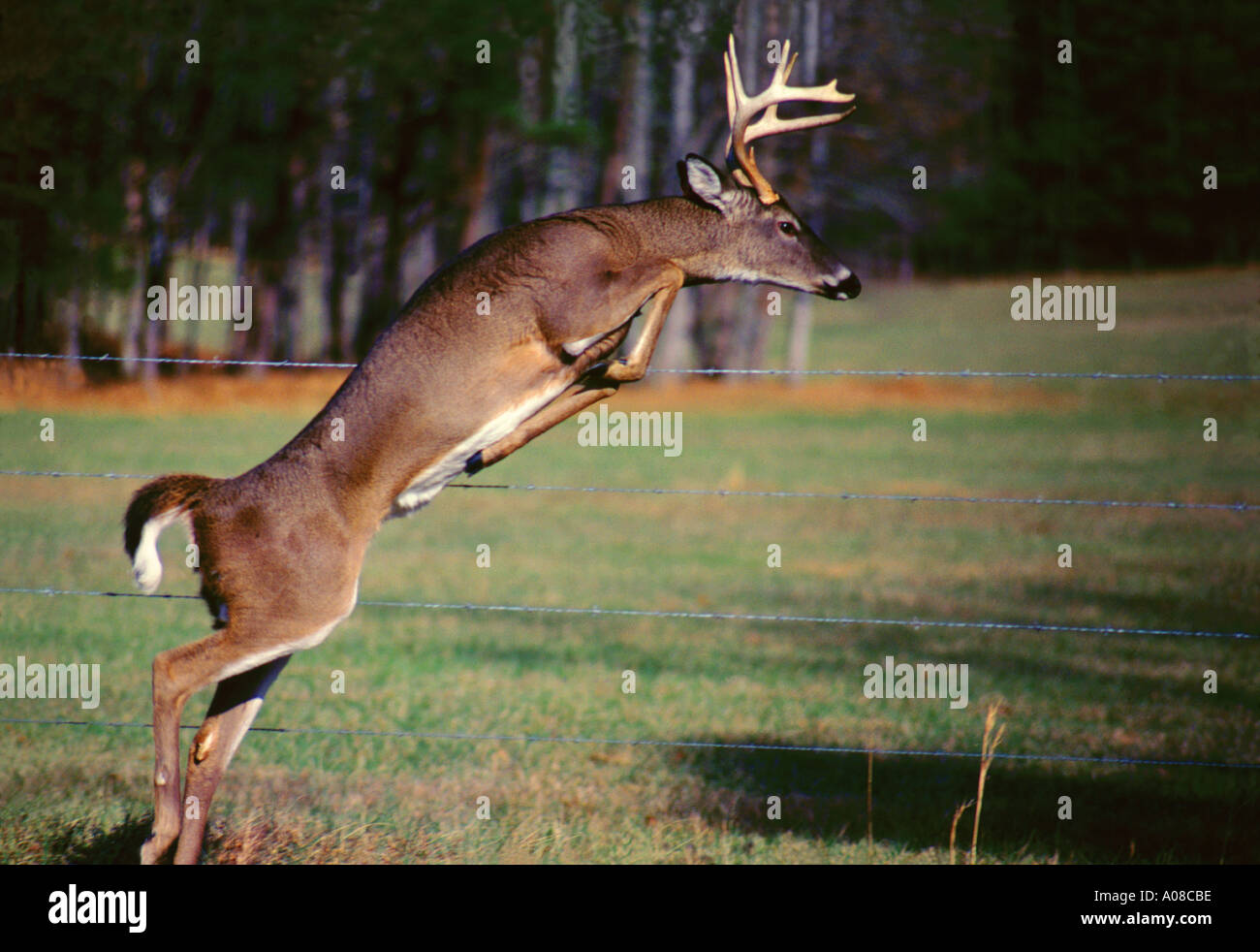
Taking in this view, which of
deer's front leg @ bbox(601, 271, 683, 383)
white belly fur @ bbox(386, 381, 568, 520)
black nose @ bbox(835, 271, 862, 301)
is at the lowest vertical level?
white belly fur @ bbox(386, 381, 568, 520)

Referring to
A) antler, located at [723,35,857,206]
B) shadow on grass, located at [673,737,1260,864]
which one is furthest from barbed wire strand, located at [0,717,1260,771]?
antler, located at [723,35,857,206]

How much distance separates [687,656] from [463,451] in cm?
603

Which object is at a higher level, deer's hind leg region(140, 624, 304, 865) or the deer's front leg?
the deer's front leg

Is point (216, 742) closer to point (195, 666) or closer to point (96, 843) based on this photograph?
point (195, 666)

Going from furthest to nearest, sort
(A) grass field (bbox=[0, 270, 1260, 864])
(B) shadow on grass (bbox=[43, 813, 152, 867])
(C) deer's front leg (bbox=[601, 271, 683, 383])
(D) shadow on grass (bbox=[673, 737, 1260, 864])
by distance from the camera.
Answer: (A) grass field (bbox=[0, 270, 1260, 864]) < (D) shadow on grass (bbox=[673, 737, 1260, 864]) < (B) shadow on grass (bbox=[43, 813, 152, 867]) < (C) deer's front leg (bbox=[601, 271, 683, 383])

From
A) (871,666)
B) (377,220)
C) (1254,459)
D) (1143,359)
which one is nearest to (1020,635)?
(871,666)

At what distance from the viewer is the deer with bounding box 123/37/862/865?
193 inches

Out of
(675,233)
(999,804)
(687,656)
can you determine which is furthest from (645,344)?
(687,656)

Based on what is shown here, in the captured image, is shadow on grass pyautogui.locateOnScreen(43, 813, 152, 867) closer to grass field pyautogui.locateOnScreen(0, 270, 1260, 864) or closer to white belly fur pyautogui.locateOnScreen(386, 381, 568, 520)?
grass field pyautogui.locateOnScreen(0, 270, 1260, 864)

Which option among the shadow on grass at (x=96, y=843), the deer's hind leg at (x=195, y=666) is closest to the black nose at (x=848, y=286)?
the deer's hind leg at (x=195, y=666)

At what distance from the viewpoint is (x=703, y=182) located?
5145mm

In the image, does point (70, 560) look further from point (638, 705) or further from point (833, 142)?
point (833, 142)

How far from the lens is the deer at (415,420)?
4.90 metres
